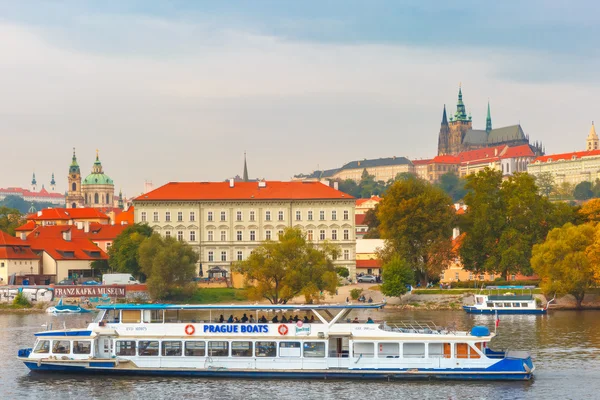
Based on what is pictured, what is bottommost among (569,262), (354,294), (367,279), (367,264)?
(354,294)

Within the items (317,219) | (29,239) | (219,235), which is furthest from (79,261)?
(317,219)

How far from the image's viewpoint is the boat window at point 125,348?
153ft

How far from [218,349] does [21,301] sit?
172 ft

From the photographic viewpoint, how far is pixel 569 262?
84.2 metres

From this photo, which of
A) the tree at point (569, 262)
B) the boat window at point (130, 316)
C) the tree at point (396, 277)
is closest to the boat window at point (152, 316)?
the boat window at point (130, 316)

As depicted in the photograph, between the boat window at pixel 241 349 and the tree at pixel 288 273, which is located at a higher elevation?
the tree at pixel 288 273

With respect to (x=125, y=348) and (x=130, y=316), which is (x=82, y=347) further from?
(x=130, y=316)

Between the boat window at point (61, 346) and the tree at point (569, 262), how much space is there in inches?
1946

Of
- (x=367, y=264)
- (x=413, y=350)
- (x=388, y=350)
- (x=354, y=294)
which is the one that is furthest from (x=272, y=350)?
(x=367, y=264)

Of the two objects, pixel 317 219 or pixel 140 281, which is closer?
pixel 140 281

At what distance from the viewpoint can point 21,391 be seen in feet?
142

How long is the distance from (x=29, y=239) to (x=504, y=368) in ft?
249

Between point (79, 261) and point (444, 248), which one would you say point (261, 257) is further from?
point (79, 261)

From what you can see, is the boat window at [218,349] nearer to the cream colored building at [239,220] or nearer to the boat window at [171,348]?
the boat window at [171,348]
